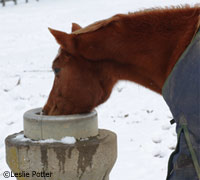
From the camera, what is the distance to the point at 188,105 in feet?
6.01

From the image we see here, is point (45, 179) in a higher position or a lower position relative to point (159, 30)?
lower

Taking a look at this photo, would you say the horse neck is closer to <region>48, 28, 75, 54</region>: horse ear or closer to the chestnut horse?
the chestnut horse

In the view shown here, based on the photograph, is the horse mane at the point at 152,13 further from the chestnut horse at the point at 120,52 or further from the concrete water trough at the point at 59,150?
the concrete water trough at the point at 59,150

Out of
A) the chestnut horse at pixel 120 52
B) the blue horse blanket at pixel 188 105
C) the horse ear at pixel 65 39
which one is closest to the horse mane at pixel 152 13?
the chestnut horse at pixel 120 52

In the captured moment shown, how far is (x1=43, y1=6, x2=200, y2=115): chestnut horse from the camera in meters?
2.07

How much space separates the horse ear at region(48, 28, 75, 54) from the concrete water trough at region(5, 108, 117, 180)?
595 mm

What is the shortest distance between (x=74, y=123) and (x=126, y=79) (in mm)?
637

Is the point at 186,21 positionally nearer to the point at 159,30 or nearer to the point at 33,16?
the point at 159,30

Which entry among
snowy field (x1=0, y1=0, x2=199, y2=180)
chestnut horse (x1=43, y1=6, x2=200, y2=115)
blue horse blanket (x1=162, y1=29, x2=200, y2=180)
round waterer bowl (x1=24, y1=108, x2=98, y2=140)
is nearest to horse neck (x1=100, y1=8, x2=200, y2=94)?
chestnut horse (x1=43, y1=6, x2=200, y2=115)

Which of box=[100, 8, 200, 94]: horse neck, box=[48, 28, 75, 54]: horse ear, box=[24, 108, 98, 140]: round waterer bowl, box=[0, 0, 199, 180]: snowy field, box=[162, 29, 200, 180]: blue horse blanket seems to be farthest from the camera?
box=[0, 0, 199, 180]: snowy field

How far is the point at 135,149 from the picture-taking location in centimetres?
508

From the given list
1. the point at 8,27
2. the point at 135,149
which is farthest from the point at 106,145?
the point at 8,27

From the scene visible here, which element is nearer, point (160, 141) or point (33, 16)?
point (160, 141)

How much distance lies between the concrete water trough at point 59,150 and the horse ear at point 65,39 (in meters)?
0.60
